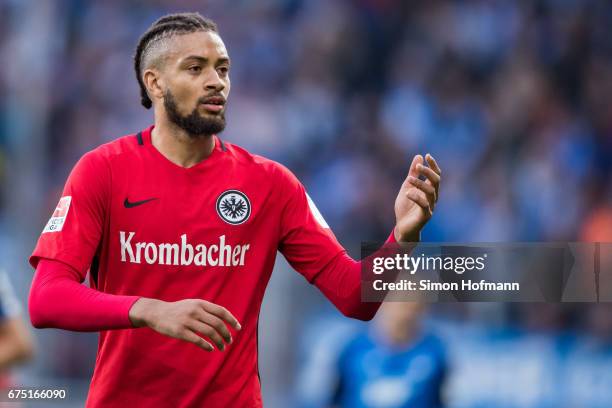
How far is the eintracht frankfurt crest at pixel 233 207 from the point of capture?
399cm

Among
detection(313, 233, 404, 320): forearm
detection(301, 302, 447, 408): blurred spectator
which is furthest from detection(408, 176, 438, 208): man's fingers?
detection(301, 302, 447, 408): blurred spectator

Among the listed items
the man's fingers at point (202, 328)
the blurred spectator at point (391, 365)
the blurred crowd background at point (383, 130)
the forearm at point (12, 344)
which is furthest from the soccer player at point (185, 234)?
the blurred crowd background at point (383, 130)

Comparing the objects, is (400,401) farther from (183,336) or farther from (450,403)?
(183,336)

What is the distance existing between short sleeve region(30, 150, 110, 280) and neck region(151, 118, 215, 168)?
12.2 inches

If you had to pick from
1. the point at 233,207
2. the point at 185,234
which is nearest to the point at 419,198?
the point at 233,207

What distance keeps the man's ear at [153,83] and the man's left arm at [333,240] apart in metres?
0.64

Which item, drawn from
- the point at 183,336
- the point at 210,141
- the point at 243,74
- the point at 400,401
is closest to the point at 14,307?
the point at 210,141

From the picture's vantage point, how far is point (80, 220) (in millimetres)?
3713

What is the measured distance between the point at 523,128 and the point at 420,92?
1.12 m

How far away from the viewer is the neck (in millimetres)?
4086

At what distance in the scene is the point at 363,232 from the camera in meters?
8.09

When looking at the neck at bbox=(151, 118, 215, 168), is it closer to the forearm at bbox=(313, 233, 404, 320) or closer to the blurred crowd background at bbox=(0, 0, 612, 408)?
the forearm at bbox=(313, 233, 404, 320)

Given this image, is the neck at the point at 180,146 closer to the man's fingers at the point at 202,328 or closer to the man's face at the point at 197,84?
the man's face at the point at 197,84

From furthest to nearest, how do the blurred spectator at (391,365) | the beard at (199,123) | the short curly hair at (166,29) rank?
the blurred spectator at (391,365) < the short curly hair at (166,29) < the beard at (199,123)
